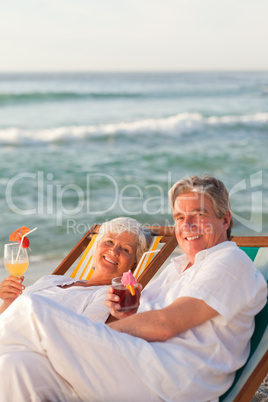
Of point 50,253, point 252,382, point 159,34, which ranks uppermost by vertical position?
point 159,34

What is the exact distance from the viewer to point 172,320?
2.04 m

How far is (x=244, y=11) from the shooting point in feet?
58.2

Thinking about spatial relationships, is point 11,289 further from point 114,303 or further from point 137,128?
point 137,128

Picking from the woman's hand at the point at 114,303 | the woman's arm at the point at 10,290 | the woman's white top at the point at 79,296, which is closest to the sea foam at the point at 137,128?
the woman's white top at the point at 79,296

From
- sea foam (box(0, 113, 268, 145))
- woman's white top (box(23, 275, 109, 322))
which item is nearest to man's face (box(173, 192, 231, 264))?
woman's white top (box(23, 275, 109, 322))

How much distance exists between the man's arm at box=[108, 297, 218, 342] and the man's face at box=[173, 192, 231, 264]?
408mm

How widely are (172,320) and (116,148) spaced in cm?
1144

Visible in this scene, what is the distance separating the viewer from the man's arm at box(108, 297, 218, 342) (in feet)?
6.66

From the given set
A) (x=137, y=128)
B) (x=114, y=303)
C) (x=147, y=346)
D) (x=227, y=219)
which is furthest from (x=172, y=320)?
(x=137, y=128)

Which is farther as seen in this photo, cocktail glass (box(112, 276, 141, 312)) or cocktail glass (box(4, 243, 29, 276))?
cocktail glass (box(4, 243, 29, 276))

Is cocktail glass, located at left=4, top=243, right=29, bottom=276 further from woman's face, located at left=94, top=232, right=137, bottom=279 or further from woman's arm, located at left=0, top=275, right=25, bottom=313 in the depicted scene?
woman's face, located at left=94, top=232, right=137, bottom=279

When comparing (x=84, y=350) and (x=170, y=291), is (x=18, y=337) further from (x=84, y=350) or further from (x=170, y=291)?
(x=170, y=291)

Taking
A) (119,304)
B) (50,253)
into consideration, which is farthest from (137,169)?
(119,304)

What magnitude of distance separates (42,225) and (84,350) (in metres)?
5.73
